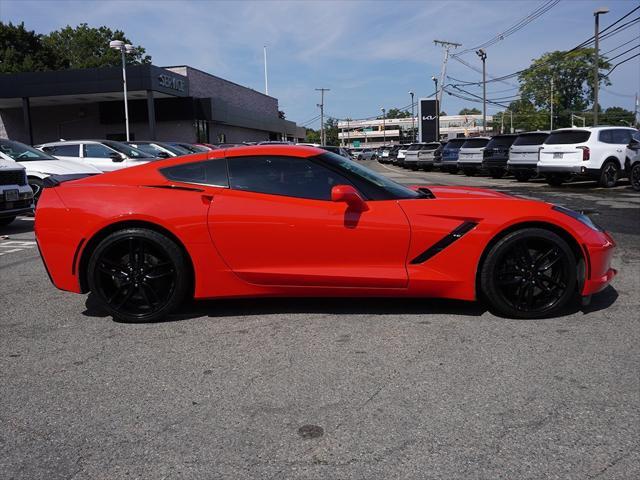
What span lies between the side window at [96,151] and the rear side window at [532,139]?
13023mm

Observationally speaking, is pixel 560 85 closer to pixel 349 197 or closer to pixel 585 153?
pixel 585 153

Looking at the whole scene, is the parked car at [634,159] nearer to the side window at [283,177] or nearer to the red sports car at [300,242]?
the red sports car at [300,242]

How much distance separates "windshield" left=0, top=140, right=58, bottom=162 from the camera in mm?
11261

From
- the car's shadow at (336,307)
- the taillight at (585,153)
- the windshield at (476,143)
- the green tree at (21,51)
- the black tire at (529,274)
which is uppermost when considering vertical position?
the green tree at (21,51)

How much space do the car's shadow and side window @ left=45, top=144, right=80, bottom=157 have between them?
1097 centimetres

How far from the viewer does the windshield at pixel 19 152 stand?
11.3 metres

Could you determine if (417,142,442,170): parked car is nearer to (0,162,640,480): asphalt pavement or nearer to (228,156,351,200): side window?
(0,162,640,480): asphalt pavement

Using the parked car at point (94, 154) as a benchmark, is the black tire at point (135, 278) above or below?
below

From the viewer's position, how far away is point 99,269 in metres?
4.29

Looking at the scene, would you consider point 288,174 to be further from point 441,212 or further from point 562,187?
point 562,187

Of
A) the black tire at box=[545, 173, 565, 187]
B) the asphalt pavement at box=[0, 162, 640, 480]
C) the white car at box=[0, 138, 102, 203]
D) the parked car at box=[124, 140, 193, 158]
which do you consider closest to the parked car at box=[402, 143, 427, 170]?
the black tire at box=[545, 173, 565, 187]

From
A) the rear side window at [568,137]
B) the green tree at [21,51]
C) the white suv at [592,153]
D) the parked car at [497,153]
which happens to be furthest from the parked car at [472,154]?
the green tree at [21,51]

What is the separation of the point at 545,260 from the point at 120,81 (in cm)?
2850

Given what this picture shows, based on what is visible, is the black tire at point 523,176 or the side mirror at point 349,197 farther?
the black tire at point 523,176
